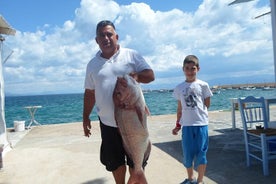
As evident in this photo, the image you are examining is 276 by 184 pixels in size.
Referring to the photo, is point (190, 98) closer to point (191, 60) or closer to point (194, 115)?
point (194, 115)

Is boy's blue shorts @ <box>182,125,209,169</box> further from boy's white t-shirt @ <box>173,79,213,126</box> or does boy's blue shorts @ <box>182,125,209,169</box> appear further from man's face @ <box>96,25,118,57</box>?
man's face @ <box>96,25,118,57</box>

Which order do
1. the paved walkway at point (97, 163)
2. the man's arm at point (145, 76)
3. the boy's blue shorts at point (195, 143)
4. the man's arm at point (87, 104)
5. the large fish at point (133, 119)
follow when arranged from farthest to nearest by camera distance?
the paved walkway at point (97, 163) < the boy's blue shorts at point (195, 143) < the man's arm at point (87, 104) < the man's arm at point (145, 76) < the large fish at point (133, 119)

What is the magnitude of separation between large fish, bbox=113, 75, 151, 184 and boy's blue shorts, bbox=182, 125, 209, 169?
1507 mm

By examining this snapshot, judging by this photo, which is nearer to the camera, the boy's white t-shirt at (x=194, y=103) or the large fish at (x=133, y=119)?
the large fish at (x=133, y=119)

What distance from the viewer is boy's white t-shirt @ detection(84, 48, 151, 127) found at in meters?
2.88

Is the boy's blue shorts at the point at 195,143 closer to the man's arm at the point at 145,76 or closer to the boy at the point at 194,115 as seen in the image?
the boy at the point at 194,115

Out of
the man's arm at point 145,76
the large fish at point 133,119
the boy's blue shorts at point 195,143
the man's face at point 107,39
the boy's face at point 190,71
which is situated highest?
the man's face at point 107,39

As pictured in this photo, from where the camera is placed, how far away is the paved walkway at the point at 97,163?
15.8ft

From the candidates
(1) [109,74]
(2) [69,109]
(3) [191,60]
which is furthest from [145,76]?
(2) [69,109]

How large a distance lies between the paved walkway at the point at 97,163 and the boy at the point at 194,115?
71cm

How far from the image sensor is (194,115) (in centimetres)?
400

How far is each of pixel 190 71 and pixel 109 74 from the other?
4.89ft

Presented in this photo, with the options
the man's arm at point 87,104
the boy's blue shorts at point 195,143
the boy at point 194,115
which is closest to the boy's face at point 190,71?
the boy at point 194,115

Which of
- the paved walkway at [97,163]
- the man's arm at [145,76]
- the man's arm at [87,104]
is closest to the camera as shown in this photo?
the man's arm at [145,76]
